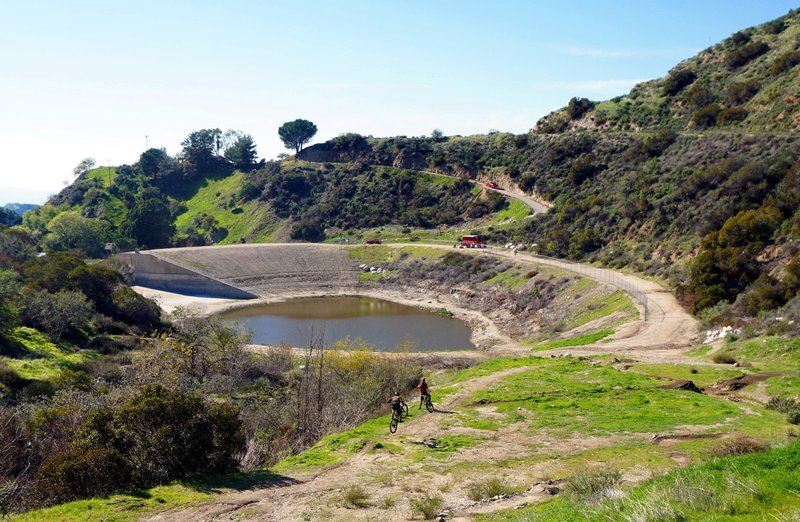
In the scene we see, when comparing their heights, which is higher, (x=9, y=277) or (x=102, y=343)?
(x=9, y=277)

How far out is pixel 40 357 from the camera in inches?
1385

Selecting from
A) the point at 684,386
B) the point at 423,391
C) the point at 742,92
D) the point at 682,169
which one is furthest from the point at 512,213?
the point at 423,391

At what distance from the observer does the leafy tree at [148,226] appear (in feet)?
314

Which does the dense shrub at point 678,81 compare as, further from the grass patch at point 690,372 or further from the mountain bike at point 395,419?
the mountain bike at point 395,419

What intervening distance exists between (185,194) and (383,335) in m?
91.6

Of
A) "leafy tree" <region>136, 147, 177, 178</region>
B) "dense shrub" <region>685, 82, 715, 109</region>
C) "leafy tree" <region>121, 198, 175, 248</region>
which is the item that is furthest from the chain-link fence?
"leafy tree" <region>136, 147, 177, 178</region>

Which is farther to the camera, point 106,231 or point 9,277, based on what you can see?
point 106,231

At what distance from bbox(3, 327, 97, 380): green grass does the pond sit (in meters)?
15.9

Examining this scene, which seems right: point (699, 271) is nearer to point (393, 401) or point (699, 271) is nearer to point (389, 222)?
point (393, 401)

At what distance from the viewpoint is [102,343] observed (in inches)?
1625

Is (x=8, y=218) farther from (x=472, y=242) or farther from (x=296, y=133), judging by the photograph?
(x=472, y=242)

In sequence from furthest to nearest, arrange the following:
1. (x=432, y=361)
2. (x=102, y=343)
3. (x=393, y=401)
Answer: (x=102, y=343), (x=432, y=361), (x=393, y=401)

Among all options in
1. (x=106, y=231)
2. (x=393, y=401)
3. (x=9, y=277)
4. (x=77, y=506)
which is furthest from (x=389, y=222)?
(x=77, y=506)

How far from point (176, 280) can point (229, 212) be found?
41.3 m
